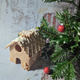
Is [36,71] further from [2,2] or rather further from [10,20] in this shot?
[2,2]

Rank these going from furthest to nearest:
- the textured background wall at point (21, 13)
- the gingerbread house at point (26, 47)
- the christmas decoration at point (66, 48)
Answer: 1. the textured background wall at point (21, 13)
2. the gingerbread house at point (26, 47)
3. the christmas decoration at point (66, 48)

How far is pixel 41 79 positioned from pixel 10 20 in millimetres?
873

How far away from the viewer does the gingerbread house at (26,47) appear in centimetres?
92

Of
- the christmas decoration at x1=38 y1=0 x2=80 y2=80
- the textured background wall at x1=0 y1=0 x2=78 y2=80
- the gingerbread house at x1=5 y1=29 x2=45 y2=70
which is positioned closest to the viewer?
the christmas decoration at x1=38 y1=0 x2=80 y2=80

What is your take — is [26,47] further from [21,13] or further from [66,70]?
[21,13]

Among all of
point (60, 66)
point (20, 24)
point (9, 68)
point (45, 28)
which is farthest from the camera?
point (20, 24)

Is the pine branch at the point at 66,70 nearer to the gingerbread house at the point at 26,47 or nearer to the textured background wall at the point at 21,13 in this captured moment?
the gingerbread house at the point at 26,47

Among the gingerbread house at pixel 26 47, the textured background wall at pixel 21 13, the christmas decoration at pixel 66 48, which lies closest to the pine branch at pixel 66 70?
the christmas decoration at pixel 66 48

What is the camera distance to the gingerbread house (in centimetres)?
92

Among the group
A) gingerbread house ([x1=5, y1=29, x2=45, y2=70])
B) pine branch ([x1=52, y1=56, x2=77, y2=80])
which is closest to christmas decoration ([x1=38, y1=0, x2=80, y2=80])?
pine branch ([x1=52, y1=56, x2=77, y2=80])

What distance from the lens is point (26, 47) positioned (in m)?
0.93

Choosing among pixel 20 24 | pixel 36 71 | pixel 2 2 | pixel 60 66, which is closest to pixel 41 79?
pixel 36 71

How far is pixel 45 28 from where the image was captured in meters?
0.91

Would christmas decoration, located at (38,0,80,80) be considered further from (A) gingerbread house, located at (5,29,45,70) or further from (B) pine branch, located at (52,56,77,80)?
Answer: (A) gingerbread house, located at (5,29,45,70)
